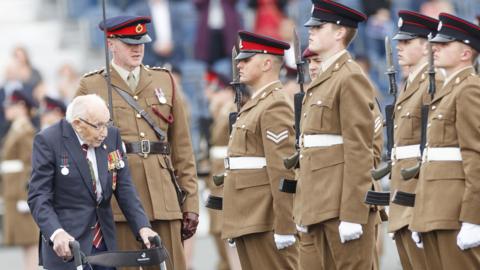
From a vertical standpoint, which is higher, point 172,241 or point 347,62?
point 347,62

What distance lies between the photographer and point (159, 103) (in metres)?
10.5

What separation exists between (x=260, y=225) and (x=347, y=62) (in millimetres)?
1295

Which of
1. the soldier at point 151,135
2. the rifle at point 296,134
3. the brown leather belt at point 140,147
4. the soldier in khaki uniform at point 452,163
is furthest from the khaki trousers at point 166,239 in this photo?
the soldier in khaki uniform at point 452,163

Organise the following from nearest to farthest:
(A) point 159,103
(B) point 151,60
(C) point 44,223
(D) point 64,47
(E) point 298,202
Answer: (C) point 44,223 → (E) point 298,202 → (A) point 159,103 → (B) point 151,60 → (D) point 64,47

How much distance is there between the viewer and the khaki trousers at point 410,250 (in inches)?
388

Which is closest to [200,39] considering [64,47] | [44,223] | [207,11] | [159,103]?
[207,11]

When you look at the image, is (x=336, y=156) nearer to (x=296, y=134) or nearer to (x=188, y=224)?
(x=296, y=134)

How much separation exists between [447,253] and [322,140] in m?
1.06

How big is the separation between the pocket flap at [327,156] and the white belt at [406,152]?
590 mm

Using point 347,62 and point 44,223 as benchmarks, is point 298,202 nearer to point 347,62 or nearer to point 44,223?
point 347,62

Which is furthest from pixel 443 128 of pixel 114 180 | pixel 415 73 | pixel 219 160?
pixel 219 160

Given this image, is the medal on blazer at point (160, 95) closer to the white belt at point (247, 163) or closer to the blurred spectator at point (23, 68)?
the white belt at point (247, 163)

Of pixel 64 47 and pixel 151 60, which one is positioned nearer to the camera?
pixel 151 60

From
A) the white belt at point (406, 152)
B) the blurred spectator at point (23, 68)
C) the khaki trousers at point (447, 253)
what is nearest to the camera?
the khaki trousers at point (447, 253)
